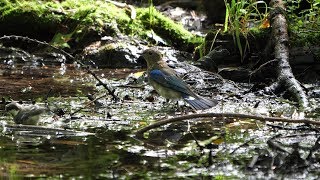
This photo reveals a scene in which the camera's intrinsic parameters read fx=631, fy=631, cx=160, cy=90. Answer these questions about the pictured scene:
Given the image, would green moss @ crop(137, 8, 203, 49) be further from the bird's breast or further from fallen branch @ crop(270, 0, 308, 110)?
the bird's breast

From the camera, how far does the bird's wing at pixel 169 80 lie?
6.38 metres

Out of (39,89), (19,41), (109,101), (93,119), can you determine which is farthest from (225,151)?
(19,41)

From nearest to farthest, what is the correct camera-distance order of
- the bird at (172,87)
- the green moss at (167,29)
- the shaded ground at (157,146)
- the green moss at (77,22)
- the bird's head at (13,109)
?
the shaded ground at (157,146) → the bird's head at (13,109) → the bird at (172,87) → the green moss at (77,22) → the green moss at (167,29)

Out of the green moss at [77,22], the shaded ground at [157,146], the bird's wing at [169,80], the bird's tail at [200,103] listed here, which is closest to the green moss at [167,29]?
the green moss at [77,22]

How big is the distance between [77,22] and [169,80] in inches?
201

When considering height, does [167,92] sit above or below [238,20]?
below

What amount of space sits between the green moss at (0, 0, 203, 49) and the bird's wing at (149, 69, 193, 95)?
14.2ft

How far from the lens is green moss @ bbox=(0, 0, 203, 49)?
11.1 metres

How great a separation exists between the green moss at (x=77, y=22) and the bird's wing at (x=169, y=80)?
4325 millimetres

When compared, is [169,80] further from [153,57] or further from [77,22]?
[77,22]

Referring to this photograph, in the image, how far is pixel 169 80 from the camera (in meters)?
6.48

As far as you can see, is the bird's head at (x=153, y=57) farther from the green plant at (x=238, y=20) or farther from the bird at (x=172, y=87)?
the green plant at (x=238, y=20)

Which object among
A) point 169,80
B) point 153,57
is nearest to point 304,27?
point 153,57

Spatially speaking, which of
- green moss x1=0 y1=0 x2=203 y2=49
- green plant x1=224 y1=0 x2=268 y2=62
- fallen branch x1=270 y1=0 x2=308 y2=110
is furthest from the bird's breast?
green moss x1=0 y1=0 x2=203 y2=49
